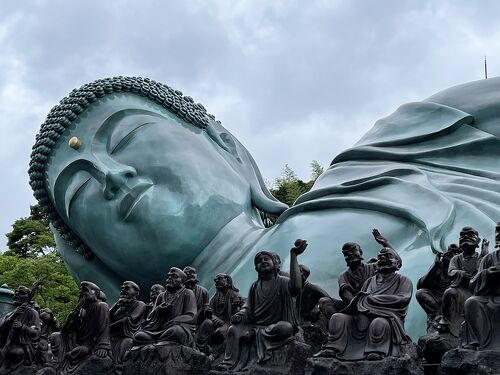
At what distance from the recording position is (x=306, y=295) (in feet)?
31.1

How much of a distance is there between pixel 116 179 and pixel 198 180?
4.10 feet

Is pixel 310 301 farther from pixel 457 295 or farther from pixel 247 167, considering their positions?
pixel 247 167

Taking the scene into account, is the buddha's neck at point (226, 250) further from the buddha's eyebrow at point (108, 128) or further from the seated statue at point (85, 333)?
the seated statue at point (85, 333)

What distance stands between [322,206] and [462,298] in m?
4.68

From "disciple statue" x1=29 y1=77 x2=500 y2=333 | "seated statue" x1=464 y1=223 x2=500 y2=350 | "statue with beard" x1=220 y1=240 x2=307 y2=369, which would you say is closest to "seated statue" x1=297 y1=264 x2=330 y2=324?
"statue with beard" x1=220 y1=240 x2=307 y2=369

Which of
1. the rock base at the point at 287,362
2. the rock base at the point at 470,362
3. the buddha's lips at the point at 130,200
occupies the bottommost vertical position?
the rock base at the point at 470,362

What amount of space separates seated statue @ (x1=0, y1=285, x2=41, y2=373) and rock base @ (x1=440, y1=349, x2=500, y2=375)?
5886mm

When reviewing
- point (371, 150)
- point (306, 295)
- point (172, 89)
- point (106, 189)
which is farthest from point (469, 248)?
point (172, 89)

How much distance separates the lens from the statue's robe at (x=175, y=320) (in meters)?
9.40

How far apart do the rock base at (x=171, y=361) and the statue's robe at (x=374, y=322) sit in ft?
5.71

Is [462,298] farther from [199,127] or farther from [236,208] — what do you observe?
[199,127]

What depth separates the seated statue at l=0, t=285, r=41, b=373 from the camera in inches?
446

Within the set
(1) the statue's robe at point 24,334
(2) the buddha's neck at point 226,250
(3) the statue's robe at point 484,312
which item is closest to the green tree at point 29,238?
(2) the buddha's neck at point 226,250

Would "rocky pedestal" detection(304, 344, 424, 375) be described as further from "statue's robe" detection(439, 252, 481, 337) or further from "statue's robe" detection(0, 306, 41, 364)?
"statue's robe" detection(0, 306, 41, 364)
